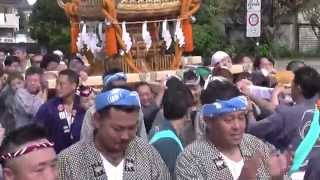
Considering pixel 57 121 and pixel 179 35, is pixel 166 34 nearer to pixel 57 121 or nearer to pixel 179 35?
pixel 179 35

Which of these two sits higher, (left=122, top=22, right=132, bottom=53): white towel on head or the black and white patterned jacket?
(left=122, top=22, right=132, bottom=53): white towel on head

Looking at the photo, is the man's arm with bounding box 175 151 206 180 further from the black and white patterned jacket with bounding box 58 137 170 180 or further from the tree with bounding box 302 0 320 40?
the tree with bounding box 302 0 320 40

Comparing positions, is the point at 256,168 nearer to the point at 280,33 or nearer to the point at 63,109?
the point at 63,109

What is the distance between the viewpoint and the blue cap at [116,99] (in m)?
3.85

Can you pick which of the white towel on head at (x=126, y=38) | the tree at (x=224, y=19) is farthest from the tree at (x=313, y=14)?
the white towel on head at (x=126, y=38)

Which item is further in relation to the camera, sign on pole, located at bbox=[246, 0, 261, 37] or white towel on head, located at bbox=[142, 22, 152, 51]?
sign on pole, located at bbox=[246, 0, 261, 37]

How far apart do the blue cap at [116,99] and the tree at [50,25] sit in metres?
30.9

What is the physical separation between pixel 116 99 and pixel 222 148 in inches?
24.1

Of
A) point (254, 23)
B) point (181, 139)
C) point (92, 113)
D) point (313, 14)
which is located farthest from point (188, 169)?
point (313, 14)

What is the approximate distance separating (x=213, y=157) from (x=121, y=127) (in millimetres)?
505

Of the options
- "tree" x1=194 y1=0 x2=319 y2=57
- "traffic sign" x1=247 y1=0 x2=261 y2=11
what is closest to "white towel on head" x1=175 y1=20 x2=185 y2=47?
"traffic sign" x1=247 y1=0 x2=261 y2=11

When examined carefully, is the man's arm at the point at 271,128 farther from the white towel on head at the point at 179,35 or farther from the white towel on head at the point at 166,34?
the white towel on head at the point at 179,35

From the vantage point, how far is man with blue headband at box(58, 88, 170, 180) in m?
3.81

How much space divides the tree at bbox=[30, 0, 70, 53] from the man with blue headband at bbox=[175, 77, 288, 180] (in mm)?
30985
